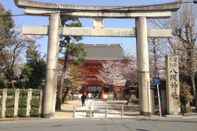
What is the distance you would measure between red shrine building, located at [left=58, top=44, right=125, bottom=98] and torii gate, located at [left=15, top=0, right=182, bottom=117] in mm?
40655

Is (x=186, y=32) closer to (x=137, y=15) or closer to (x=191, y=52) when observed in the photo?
(x=191, y=52)

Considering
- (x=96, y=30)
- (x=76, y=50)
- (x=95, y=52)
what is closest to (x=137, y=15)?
(x=96, y=30)

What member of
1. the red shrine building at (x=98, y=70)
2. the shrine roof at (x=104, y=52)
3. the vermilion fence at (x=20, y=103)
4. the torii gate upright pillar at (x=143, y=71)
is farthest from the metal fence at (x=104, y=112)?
the shrine roof at (x=104, y=52)

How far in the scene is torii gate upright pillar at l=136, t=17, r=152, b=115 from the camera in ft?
84.8

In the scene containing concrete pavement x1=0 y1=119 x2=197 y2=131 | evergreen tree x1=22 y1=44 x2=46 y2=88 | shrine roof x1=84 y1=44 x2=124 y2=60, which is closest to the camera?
concrete pavement x1=0 y1=119 x2=197 y2=131

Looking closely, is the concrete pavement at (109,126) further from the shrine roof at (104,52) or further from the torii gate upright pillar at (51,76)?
the shrine roof at (104,52)

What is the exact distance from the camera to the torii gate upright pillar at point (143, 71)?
25.8 meters

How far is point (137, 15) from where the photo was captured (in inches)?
1066

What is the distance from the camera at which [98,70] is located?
7419 cm

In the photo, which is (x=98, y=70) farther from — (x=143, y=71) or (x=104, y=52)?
(x=143, y=71)

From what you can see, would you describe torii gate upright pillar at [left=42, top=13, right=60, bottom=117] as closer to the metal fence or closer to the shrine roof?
the metal fence

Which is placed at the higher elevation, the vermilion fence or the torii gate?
the torii gate

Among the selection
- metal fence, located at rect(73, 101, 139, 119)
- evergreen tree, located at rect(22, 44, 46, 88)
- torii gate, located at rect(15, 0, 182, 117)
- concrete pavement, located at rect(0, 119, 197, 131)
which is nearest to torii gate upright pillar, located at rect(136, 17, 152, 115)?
torii gate, located at rect(15, 0, 182, 117)

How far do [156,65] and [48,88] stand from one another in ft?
65.4
